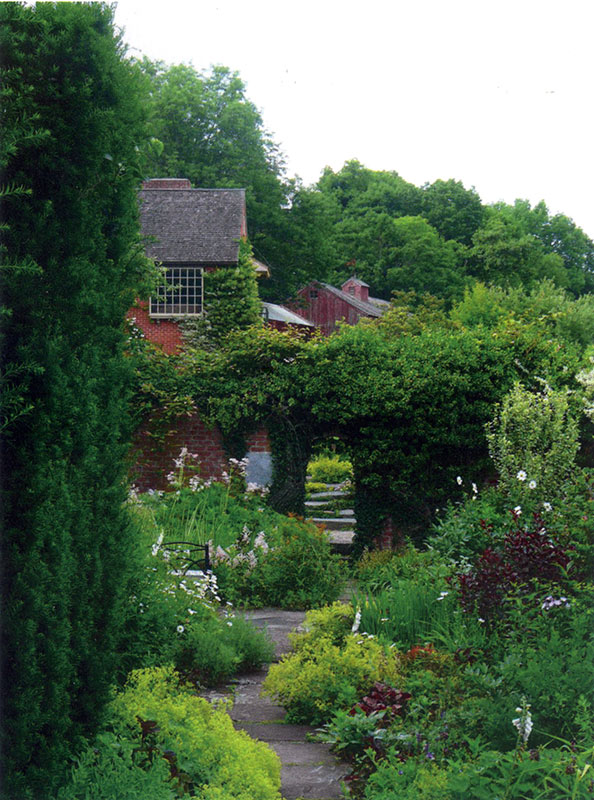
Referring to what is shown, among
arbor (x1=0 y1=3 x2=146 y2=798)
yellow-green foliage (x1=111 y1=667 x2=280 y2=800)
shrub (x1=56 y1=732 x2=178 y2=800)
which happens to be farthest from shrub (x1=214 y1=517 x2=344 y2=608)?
arbor (x1=0 y1=3 x2=146 y2=798)

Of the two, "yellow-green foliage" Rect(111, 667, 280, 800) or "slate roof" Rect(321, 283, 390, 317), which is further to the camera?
"slate roof" Rect(321, 283, 390, 317)

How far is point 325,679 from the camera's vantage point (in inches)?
218

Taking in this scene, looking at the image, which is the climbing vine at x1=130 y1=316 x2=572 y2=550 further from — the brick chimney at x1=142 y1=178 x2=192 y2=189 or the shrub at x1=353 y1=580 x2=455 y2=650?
the brick chimney at x1=142 y1=178 x2=192 y2=189

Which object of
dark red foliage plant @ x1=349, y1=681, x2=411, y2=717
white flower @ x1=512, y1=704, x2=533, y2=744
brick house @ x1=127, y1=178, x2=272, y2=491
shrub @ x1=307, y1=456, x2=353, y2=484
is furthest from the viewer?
brick house @ x1=127, y1=178, x2=272, y2=491

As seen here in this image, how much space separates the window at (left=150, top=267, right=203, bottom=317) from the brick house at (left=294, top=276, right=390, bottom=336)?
2269 cm

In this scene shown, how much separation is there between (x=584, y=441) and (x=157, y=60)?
1169 inches

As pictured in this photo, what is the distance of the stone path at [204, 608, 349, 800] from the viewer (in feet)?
14.7

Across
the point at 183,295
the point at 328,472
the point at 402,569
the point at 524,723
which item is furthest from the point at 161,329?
the point at 524,723

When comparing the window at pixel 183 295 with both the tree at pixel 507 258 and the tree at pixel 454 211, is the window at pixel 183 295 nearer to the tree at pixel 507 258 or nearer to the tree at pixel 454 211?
the tree at pixel 507 258

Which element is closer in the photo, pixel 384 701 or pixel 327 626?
pixel 384 701

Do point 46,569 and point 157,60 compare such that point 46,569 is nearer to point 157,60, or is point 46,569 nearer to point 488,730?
point 488,730

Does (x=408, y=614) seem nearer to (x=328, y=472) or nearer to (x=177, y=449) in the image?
(x=177, y=449)

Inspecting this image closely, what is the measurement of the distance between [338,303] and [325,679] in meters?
43.2

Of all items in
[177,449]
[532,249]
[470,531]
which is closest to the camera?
[470,531]
